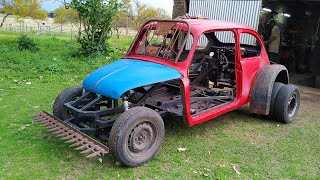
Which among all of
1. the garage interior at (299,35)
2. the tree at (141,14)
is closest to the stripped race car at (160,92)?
the garage interior at (299,35)

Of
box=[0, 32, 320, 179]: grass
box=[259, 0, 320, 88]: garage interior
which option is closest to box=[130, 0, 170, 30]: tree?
box=[259, 0, 320, 88]: garage interior

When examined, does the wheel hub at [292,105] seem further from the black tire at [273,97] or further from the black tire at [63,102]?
the black tire at [63,102]

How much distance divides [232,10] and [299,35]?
566cm

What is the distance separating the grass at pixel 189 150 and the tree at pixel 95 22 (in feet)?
13.7

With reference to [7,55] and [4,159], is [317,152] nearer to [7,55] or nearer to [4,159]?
[4,159]

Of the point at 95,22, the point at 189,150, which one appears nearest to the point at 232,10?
the point at 95,22

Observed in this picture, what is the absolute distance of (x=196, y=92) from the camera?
549 cm

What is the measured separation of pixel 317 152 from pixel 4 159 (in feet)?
13.8

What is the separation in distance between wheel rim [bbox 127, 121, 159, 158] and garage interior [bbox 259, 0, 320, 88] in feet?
29.3

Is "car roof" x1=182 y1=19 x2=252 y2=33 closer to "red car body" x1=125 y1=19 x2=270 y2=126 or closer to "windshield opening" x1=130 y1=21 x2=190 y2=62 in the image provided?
"red car body" x1=125 y1=19 x2=270 y2=126

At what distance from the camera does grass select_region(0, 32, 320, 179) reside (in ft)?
12.6

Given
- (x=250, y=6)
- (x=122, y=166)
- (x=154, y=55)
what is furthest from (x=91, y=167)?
(x=250, y=6)

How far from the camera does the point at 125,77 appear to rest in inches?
166

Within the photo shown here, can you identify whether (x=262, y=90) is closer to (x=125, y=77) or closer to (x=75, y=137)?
(x=125, y=77)
